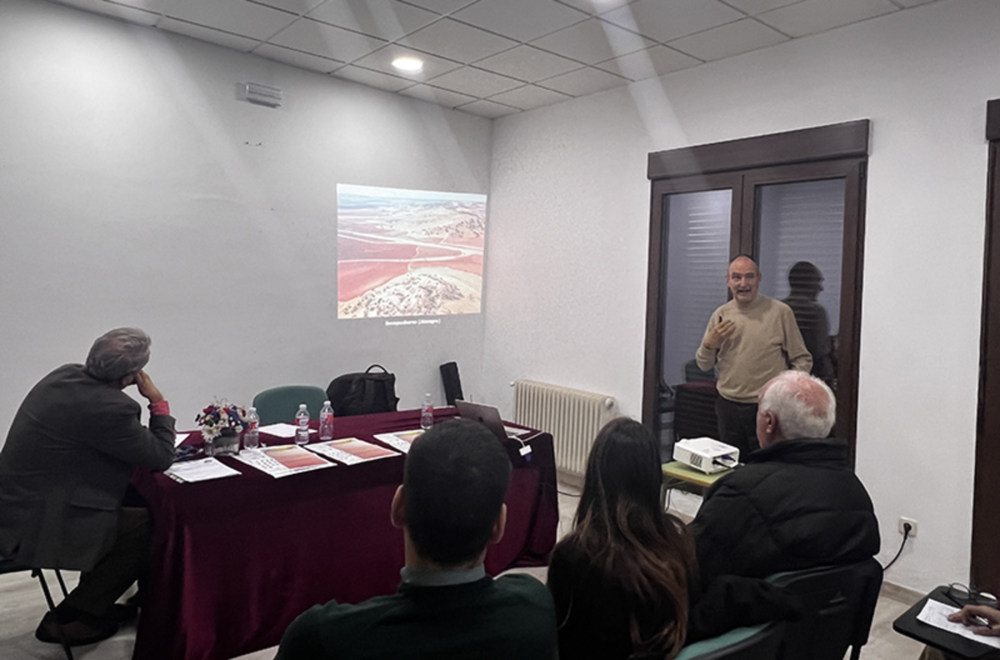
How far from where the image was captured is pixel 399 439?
294 cm

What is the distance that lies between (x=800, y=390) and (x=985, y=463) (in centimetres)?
178

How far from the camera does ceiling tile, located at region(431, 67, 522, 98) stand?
434 cm

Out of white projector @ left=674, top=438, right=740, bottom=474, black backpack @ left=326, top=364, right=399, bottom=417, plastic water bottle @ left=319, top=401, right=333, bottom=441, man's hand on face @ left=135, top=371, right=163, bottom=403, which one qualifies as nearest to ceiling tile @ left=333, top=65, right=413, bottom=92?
black backpack @ left=326, top=364, right=399, bottom=417

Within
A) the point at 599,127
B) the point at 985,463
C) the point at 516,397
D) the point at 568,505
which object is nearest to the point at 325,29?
the point at 599,127

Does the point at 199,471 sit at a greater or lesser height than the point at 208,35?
lesser

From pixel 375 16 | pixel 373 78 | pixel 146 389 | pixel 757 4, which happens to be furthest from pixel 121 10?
pixel 757 4

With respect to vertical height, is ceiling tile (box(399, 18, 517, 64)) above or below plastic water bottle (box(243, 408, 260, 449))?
above

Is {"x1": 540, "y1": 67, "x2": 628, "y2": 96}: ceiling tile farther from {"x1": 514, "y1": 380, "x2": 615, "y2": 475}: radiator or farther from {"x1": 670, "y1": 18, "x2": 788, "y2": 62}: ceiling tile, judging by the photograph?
{"x1": 514, "y1": 380, "x2": 615, "y2": 475}: radiator

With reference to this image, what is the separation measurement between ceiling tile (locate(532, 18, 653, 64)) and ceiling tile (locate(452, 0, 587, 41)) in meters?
0.08

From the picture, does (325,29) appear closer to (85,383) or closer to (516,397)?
(85,383)

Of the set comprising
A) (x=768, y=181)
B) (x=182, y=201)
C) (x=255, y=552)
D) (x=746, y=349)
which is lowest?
(x=255, y=552)

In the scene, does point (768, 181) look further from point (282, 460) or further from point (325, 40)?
point (282, 460)

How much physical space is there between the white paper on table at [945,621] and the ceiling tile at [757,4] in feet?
8.60
